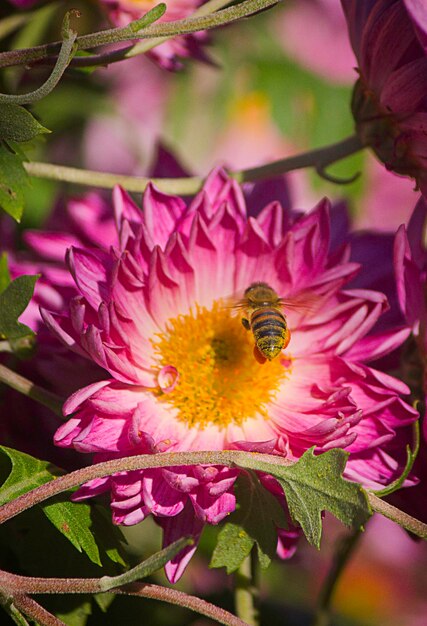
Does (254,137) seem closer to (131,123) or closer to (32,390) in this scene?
(131,123)

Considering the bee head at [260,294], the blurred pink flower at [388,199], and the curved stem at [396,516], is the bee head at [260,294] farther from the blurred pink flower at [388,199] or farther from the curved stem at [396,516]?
the blurred pink flower at [388,199]

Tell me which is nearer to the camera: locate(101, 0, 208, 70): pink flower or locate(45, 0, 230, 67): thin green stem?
locate(45, 0, 230, 67): thin green stem

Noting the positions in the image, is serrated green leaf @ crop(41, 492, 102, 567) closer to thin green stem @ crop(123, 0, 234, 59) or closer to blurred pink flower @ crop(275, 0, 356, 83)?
thin green stem @ crop(123, 0, 234, 59)

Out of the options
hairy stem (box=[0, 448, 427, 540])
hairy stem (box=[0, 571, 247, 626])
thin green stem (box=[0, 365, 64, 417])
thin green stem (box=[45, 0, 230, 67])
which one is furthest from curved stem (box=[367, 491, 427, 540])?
thin green stem (box=[45, 0, 230, 67])

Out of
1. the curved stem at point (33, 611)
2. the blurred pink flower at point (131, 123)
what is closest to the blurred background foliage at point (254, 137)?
the blurred pink flower at point (131, 123)

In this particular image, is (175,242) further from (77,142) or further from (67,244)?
(77,142)
